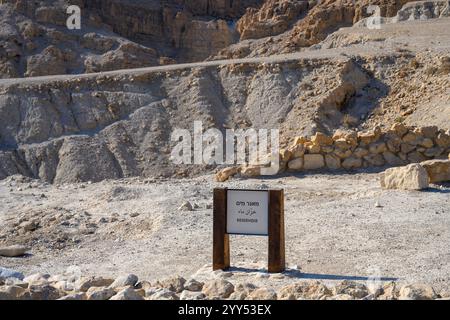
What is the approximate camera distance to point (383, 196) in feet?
37.6

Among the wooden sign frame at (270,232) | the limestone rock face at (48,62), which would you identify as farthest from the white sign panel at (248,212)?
the limestone rock face at (48,62)

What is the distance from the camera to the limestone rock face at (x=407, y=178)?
1175cm

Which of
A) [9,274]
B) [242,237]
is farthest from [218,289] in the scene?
[242,237]

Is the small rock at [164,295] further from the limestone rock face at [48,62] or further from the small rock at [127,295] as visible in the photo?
the limestone rock face at [48,62]

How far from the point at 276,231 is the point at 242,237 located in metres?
2.27

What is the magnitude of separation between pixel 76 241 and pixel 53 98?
21949 mm

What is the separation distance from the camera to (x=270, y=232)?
301 inches

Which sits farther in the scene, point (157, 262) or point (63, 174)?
point (63, 174)

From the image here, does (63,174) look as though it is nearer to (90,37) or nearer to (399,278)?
(399,278)

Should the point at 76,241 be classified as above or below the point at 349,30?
below

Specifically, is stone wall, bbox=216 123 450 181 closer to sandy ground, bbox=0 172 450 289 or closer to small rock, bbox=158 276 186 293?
sandy ground, bbox=0 172 450 289

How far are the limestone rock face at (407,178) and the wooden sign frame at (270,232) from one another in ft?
15.6
